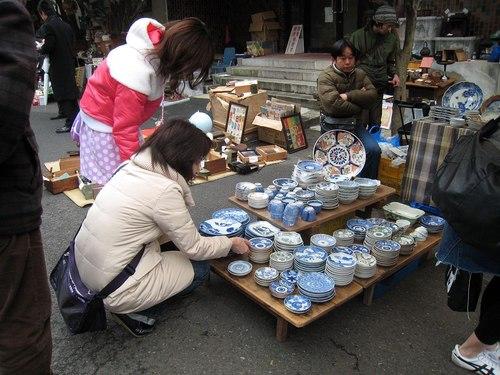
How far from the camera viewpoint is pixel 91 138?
2824mm

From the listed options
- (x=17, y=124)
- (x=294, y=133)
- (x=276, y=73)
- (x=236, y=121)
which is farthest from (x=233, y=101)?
(x=17, y=124)

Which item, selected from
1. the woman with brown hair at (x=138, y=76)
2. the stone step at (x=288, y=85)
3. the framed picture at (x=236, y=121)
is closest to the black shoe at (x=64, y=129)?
the framed picture at (x=236, y=121)

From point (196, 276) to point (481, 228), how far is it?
66.1 inches

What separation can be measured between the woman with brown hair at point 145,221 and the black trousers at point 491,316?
1.52m

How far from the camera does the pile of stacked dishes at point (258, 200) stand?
3008mm

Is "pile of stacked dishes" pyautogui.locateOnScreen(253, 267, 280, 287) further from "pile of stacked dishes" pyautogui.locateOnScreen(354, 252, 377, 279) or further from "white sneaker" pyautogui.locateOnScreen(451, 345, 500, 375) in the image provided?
"white sneaker" pyautogui.locateOnScreen(451, 345, 500, 375)

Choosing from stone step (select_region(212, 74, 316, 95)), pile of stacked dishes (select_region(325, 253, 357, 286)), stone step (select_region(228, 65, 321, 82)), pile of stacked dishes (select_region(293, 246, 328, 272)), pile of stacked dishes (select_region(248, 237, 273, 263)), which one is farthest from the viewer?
stone step (select_region(228, 65, 321, 82))

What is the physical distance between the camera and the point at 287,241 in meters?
2.62

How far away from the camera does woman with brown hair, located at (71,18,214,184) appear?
223 cm

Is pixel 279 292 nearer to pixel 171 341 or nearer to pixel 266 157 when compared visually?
pixel 171 341

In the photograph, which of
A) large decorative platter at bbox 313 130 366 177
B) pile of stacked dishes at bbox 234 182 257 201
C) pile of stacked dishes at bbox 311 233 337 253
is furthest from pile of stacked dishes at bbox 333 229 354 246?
large decorative platter at bbox 313 130 366 177

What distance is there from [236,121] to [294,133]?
94 centimetres

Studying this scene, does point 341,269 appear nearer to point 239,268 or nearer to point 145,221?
point 239,268

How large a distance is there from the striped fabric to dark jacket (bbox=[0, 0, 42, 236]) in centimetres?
326
